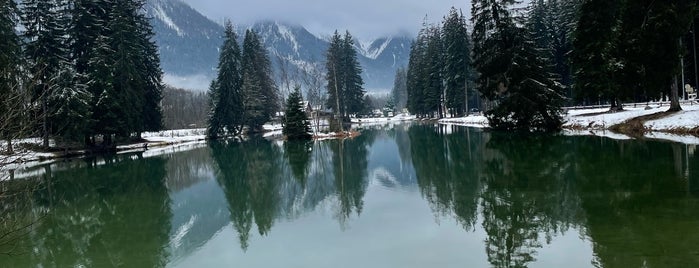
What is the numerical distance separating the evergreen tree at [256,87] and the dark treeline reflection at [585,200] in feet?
186

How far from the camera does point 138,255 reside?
10297 millimetres

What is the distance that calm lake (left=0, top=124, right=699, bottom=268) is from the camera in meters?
8.52

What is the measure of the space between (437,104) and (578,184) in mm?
80020

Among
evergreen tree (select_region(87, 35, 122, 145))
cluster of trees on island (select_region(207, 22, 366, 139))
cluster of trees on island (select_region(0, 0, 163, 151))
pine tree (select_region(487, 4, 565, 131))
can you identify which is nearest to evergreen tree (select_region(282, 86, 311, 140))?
cluster of trees on island (select_region(207, 22, 366, 139))

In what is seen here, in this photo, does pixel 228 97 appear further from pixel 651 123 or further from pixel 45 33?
pixel 651 123

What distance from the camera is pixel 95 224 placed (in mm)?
14195

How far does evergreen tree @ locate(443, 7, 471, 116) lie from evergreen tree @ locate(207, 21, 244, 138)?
113 feet

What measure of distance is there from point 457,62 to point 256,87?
32912mm

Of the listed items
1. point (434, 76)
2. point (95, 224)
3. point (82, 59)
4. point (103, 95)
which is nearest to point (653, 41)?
point (95, 224)

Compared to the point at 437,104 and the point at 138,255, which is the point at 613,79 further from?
the point at 437,104

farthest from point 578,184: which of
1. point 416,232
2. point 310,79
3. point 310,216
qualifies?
point 310,79

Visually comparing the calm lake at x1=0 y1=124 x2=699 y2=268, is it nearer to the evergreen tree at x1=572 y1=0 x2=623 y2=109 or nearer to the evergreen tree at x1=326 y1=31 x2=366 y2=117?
the evergreen tree at x1=572 y1=0 x2=623 y2=109

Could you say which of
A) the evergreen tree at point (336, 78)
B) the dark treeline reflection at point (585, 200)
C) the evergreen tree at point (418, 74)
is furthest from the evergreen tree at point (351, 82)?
the dark treeline reflection at point (585, 200)

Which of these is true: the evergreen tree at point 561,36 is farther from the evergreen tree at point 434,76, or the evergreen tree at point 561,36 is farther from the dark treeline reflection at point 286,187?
the dark treeline reflection at point 286,187
